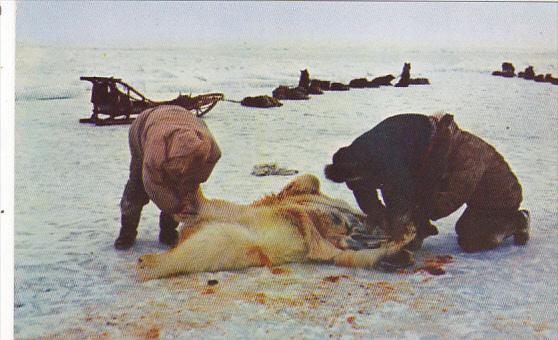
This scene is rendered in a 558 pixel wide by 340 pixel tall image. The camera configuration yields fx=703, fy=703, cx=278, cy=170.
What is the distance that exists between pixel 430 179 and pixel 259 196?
0.68 metres

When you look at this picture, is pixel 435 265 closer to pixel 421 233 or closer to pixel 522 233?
pixel 421 233

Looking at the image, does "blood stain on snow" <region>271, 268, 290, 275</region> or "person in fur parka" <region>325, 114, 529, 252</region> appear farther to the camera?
"person in fur parka" <region>325, 114, 529, 252</region>

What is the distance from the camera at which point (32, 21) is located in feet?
8.45

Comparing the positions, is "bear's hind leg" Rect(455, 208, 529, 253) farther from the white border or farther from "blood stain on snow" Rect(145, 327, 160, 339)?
the white border

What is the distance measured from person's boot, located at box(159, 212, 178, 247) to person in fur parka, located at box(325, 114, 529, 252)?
0.65m

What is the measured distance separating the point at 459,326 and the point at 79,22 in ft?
5.89

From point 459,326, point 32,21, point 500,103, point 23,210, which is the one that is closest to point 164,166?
point 23,210

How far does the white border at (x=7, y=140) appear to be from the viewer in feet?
8.26

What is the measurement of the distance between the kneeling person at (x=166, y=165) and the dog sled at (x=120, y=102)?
0.04 m

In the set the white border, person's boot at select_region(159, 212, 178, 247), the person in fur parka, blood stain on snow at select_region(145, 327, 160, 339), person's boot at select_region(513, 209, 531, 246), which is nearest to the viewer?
blood stain on snow at select_region(145, 327, 160, 339)

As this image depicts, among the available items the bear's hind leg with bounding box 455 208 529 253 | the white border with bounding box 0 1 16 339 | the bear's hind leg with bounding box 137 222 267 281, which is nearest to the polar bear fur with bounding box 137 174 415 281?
the bear's hind leg with bounding box 137 222 267 281

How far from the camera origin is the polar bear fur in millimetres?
2574

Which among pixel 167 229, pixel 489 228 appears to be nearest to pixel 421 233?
pixel 489 228

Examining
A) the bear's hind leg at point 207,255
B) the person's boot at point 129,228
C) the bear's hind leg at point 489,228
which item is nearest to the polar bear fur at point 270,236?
the bear's hind leg at point 207,255
